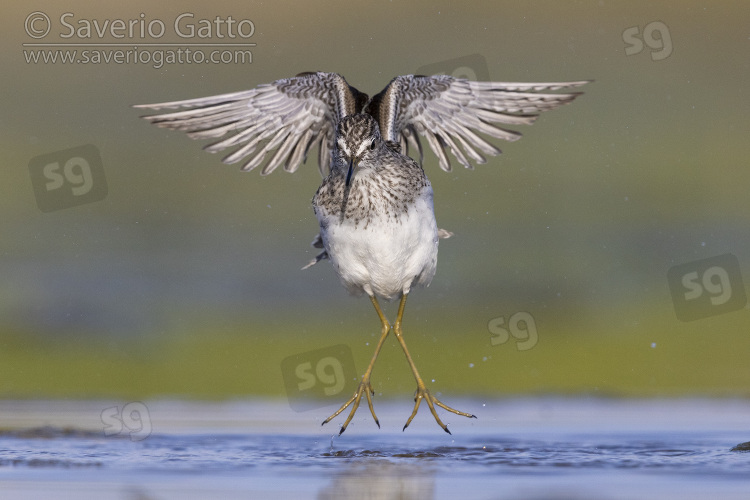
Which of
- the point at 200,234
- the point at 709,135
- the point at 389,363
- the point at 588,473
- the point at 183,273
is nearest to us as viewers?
the point at 588,473

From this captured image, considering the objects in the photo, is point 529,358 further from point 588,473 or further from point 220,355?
point 588,473

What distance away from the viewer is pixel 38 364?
13602mm

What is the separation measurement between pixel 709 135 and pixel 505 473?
17.2 metres

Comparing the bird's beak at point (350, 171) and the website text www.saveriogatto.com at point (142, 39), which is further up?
the website text www.saveriogatto.com at point (142, 39)

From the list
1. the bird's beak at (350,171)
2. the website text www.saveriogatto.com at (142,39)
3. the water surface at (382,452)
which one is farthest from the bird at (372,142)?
the website text www.saveriogatto.com at (142,39)

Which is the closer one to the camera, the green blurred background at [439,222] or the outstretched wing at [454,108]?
the outstretched wing at [454,108]

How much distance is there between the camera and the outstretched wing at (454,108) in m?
11.0

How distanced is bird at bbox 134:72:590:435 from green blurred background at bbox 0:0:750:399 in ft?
7.92

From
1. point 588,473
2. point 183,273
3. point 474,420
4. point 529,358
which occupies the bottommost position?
point 588,473

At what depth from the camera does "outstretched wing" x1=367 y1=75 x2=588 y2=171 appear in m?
11.0

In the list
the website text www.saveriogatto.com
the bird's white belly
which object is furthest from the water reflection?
the website text www.saveriogatto.com

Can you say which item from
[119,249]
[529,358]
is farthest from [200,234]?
[529,358]

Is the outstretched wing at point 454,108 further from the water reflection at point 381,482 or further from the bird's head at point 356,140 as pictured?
the water reflection at point 381,482

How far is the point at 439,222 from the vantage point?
1911 cm
